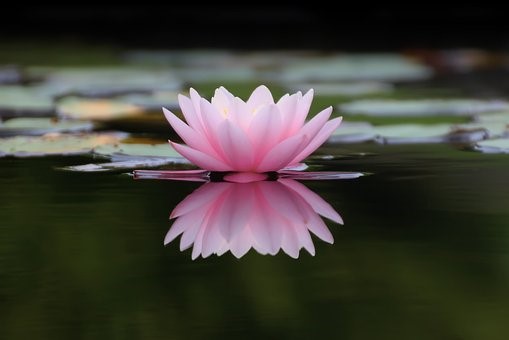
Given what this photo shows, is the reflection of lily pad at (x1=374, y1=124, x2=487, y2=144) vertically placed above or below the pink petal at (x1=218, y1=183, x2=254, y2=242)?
above

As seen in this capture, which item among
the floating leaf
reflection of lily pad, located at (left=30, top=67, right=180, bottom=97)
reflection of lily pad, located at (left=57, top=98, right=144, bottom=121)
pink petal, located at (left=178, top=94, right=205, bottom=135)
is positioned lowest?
the floating leaf

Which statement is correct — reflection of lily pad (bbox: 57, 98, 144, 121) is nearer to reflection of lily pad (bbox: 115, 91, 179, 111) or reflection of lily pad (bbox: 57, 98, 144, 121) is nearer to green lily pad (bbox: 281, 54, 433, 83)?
reflection of lily pad (bbox: 115, 91, 179, 111)

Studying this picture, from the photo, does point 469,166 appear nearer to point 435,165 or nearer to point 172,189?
point 435,165

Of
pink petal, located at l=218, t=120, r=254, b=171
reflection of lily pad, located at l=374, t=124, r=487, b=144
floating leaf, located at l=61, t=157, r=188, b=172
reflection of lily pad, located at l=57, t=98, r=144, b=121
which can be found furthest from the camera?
reflection of lily pad, located at l=57, t=98, r=144, b=121

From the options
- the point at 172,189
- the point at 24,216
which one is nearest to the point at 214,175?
the point at 172,189

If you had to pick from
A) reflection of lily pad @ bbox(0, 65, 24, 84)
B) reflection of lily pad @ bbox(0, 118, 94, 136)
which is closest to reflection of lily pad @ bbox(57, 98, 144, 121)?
reflection of lily pad @ bbox(0, 118, 94, 136)

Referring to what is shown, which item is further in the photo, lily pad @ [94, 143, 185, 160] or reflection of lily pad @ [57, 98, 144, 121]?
reflection of lily pad @ [57, 98, 144, 121]
